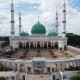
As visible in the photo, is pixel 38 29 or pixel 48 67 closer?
pixel 48 67

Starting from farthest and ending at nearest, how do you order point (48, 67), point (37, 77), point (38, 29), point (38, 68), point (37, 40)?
point (38, 29) < point (37, 40) < point (48, 67) < point (38, 68) < point (37, 77)

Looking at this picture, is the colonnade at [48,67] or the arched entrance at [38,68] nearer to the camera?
the arched entrance at [38,68]

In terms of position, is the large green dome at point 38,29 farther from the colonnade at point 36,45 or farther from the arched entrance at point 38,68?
the arched entrance at point 38,68

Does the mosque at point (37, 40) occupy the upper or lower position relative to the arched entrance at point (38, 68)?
upper

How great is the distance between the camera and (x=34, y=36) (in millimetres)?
53906

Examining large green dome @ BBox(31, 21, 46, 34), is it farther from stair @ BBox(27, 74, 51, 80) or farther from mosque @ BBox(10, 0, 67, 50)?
stair @ BBox(27, 74, 51, 80)

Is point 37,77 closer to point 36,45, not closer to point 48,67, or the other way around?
point 48,67

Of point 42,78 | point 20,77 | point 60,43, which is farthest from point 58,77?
point 60,43

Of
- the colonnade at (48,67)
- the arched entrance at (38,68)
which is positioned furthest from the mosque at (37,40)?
the arched entrance at (38,68)

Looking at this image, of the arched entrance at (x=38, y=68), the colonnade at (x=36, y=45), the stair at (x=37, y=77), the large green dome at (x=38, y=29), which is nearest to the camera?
the stair at (x=37, y=77)

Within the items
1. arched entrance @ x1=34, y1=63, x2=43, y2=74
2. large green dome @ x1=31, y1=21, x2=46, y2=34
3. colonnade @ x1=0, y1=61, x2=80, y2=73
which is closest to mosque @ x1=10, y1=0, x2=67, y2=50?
large green dome @ x1=31, y1=21, x2=46, y2=34

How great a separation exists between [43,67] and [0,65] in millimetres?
4499

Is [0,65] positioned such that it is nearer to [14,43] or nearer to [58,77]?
[58,77]

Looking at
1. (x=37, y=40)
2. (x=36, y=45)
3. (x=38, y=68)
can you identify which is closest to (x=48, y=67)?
(x=38, y=68)
